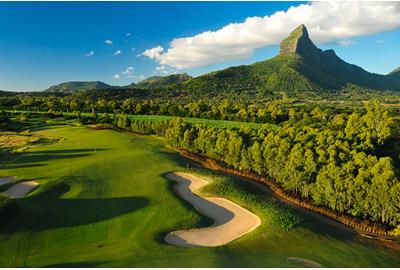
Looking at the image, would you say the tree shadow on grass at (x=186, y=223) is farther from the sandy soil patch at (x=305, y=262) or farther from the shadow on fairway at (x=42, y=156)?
the shadow on fairway at (x=42, y=156)

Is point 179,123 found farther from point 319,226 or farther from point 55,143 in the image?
point 319,226

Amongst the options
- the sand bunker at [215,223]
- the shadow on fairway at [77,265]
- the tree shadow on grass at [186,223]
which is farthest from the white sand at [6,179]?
the shadow on fairway at [77,265]

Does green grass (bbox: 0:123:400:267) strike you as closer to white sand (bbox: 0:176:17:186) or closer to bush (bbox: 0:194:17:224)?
bush (bbox: 0:194:17:224)

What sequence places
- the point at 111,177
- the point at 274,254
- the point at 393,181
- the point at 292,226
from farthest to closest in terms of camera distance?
the point at 111,177 → the point at 393,181 → the point at 292,226 → the point at 274,254

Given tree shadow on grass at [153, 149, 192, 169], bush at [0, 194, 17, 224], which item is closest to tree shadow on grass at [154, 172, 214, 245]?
bush at [0, 194, 17, 224]

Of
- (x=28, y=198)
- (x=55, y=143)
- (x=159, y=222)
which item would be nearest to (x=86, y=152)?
(x=55, y=143)

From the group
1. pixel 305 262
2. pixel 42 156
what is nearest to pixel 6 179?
pixel 42 156
